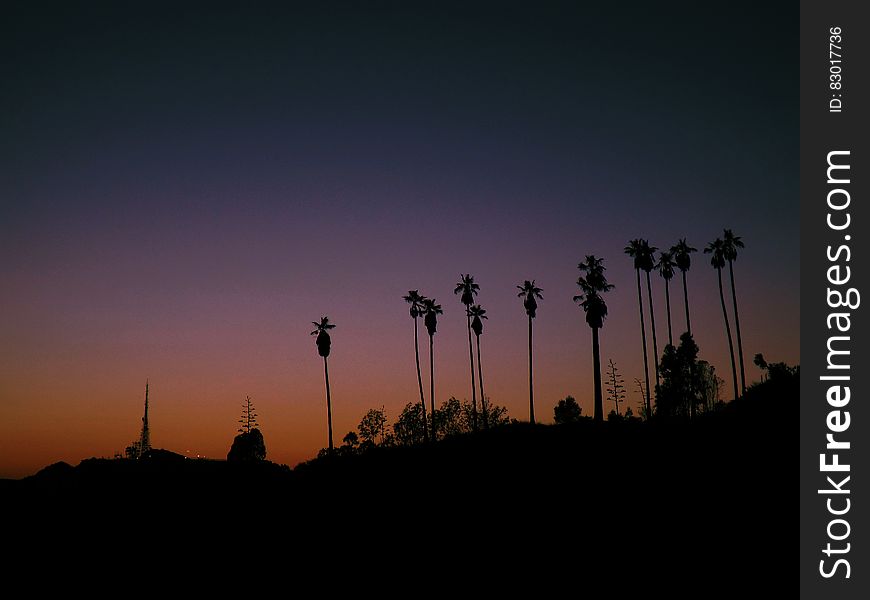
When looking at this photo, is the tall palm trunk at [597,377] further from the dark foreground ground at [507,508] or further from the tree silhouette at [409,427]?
the tree silhouette at [409,427]

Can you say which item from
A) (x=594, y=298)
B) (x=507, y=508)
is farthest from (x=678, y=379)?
(x=507, y=508)

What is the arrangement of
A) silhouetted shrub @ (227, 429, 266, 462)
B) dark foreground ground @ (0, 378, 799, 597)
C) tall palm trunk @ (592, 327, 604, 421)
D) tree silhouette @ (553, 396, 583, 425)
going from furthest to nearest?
1. tree silhouette @ (553, 396, 583, 425)
2. silhouetted shrub @ (227, 429, 266, 462)
3. tall palm trunk @ (592, 327, 604, 421)
4. dark foreground ground @ (0, 378, 799, 597)

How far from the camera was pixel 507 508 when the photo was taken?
35125 mm

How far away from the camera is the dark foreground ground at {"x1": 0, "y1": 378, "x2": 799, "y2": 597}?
27.6m

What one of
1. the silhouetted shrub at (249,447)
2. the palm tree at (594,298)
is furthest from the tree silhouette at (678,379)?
the silhouetted shrub at (249,447)

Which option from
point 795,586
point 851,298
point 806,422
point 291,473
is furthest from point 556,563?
point 291,473

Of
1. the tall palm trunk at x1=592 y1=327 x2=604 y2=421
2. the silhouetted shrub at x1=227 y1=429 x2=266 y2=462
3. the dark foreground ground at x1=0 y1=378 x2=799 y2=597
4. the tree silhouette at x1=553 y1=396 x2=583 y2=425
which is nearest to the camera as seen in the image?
the dark foreground ground at x1=0 y1=378 x2=799 y2=597

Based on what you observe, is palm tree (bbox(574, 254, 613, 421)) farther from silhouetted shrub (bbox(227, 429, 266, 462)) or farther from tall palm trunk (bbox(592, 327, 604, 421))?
silhouetted shrub (bbox(227, 429, 266, 462))

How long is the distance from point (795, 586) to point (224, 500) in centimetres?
3358

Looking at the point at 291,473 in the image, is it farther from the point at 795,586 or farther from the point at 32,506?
the point at 795,586

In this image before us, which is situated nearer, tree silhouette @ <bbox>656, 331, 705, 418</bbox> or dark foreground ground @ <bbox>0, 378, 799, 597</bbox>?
dark foreground ground @ <bbox>0, 378, 799, 597</bbox>

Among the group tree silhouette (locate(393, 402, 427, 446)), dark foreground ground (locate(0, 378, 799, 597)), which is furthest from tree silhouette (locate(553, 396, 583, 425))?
dark foreground ground (locate(0, 378, 799, 597))

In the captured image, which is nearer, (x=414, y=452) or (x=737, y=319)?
(x=414, y=452)

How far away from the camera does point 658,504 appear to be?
32.2m
